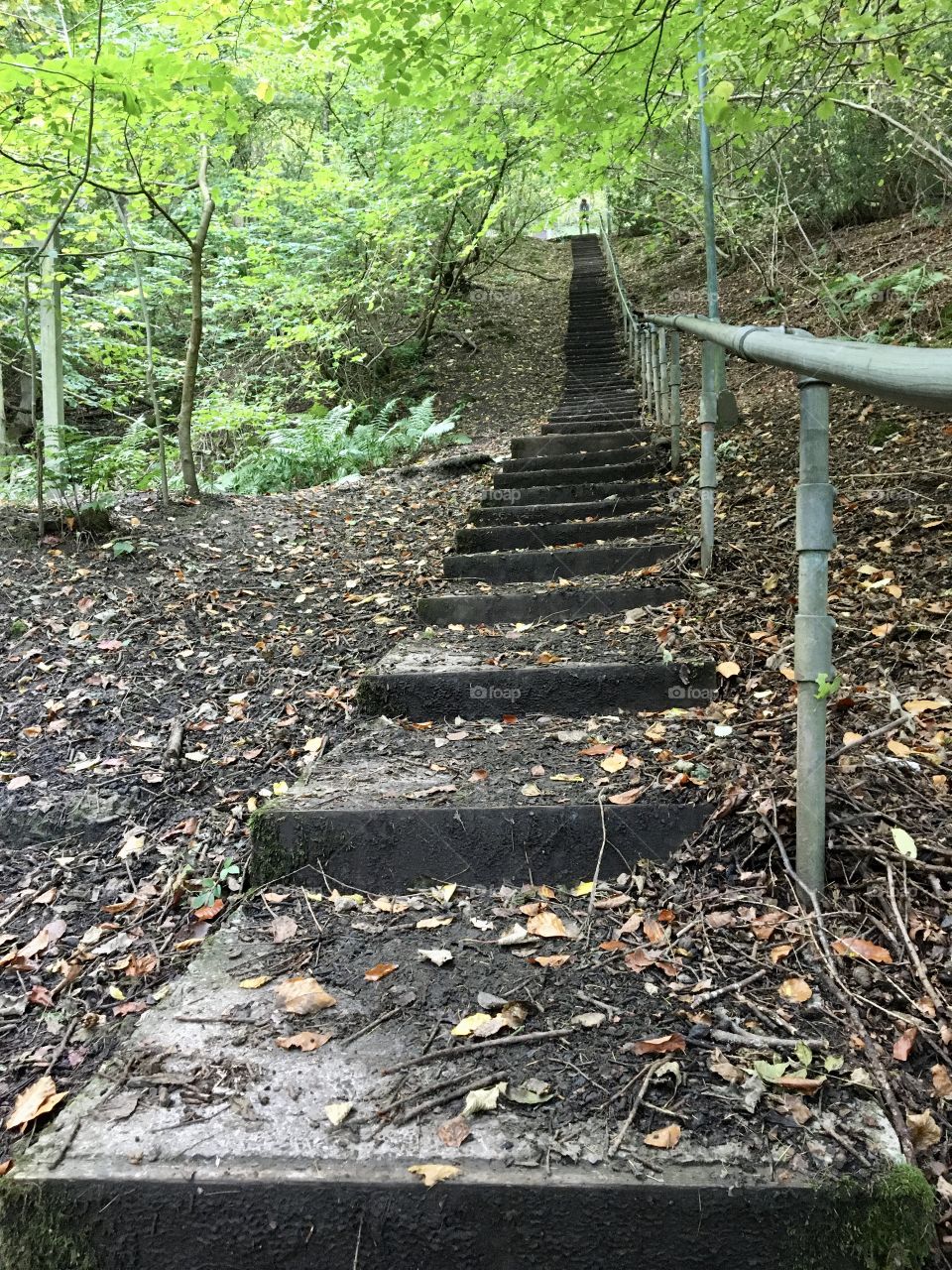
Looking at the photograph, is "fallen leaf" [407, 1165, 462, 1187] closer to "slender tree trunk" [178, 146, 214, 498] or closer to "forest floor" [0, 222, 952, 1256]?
"forest floor" [0, 222, 952, 1256]

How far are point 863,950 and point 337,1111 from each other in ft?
3.58

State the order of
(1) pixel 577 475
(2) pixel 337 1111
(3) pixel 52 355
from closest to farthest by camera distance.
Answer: (2) pixel 337 1111
(1) pixel 577 475
(3) pixel 52 355

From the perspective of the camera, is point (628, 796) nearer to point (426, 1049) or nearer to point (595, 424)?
point (426, 1049)

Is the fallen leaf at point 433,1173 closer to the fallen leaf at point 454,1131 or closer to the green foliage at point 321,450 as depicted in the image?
the fallen leaf at point 454,1131

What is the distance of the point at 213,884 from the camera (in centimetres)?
229

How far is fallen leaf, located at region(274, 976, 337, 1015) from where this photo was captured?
65.3 inches

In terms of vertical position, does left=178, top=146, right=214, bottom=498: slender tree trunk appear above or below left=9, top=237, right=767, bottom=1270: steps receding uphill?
above

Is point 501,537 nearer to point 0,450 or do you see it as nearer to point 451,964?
point 451,964

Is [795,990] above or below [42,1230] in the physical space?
above

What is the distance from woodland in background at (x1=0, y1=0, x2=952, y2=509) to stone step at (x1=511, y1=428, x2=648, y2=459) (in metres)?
1.97

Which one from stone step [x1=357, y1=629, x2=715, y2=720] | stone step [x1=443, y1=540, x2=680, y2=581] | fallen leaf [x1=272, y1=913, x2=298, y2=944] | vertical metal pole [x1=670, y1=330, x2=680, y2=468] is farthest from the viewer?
vertical metal pole [x1=670, y1=330, x2=680, y2=468]

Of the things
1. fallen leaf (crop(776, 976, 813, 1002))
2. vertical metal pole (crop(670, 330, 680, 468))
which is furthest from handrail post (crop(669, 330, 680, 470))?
fallen leaf (crop(776, 976, 813, 1002))

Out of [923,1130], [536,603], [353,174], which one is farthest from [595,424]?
[353,174]

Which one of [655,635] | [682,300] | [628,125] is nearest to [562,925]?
[655,635]
